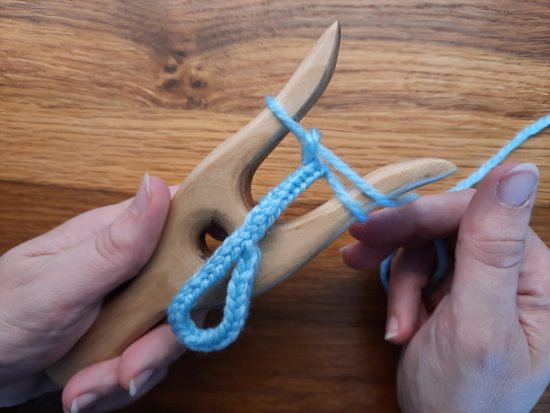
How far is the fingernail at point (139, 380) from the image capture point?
1.70 ft

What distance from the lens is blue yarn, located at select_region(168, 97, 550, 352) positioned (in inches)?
17.3

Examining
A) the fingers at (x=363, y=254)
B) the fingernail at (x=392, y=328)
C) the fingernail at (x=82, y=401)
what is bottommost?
the fingernail at (x=82, y=401)

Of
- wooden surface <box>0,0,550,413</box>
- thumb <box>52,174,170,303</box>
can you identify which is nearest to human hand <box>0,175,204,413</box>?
thumb <box>52,174,170,303</box>

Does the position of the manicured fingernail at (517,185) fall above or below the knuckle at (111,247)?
above

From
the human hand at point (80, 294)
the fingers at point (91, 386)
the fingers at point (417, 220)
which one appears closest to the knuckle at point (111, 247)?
the human hand at point (80, 294)

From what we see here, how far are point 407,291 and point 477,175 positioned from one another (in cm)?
17

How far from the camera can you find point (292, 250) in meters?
0.47

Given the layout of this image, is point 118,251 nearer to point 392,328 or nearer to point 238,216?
point 238,216

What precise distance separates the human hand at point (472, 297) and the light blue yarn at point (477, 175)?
0.04 ft

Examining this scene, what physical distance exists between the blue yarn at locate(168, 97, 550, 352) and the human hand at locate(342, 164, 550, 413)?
83 millimetres

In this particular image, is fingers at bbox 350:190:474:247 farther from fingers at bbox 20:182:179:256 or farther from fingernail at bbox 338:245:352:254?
fingers at bbox 20:182:179:256

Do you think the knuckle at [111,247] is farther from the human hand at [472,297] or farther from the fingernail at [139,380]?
the human hand at [472,297]

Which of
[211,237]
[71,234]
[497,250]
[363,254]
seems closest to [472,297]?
[497,250]

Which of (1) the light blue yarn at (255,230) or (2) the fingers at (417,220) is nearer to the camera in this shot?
(1) the light blue yarn at (255,230)
